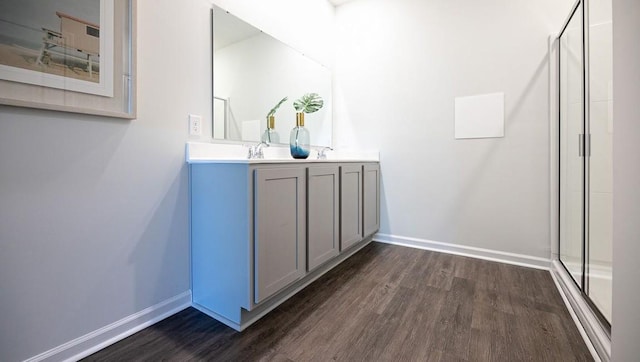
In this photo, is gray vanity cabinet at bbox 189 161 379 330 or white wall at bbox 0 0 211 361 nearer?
white wall at bbox 0 0 211 361

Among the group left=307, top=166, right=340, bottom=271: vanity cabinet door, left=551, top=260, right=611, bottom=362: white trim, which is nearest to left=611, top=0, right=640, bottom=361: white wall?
left=551, top=260, right=611, bottom=362: white trim

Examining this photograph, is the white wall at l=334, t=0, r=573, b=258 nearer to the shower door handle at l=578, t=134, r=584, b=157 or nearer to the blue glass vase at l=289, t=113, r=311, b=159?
the shower door handle at l=578, t=134, r=584, b=157

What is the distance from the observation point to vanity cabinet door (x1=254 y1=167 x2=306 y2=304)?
1.38 m

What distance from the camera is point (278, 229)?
1505mm

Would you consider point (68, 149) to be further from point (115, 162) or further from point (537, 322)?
point (537, 322)

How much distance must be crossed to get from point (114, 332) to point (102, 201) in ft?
2.09

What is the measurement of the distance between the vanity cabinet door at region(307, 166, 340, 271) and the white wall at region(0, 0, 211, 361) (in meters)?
0.74

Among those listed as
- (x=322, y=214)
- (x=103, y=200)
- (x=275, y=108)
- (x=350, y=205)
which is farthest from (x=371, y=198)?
(x=103, y=200)

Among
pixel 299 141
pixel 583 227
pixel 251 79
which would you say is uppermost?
pixel 251 79

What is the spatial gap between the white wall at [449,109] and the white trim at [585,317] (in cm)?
42

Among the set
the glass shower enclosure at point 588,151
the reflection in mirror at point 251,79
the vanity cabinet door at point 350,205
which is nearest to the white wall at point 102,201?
the reflection in mirror at point 251,79

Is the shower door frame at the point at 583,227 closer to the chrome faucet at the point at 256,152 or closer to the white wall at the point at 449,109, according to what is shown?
the white wall at the point at 449,109

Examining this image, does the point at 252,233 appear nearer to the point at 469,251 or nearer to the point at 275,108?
the point at 275,108

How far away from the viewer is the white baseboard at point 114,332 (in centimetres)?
117
